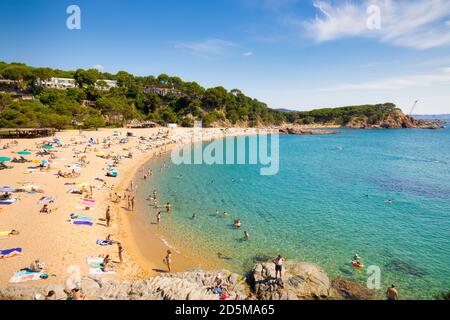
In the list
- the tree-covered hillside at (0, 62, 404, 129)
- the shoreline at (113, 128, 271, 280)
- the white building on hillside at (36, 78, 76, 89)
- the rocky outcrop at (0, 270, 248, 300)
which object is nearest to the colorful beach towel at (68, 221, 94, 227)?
the shoreline at (113, 128, 271, 280)

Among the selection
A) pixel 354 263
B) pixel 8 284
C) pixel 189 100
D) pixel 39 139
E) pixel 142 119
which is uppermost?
pixel 189 100

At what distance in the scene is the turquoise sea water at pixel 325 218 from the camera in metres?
17.0

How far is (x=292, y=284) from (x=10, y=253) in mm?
15293

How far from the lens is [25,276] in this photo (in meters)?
12.8

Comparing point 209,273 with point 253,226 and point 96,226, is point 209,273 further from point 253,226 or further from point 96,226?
point 96,226

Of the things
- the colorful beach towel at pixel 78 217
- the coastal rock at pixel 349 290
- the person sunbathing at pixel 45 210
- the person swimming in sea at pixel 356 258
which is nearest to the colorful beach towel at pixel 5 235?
the person sunbathing at pixel 45 210

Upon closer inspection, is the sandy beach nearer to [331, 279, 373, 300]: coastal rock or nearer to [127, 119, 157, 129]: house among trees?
[331, 279, 373, 300]: coastal rock

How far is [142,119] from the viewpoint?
3575 inches

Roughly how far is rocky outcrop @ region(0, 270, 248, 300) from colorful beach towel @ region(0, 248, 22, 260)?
4.33m

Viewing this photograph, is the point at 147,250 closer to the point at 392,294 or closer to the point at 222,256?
the point at 222,256

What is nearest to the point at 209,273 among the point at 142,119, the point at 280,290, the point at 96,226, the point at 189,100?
the point at 280,290

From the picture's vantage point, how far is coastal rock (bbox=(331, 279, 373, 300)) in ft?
44.2

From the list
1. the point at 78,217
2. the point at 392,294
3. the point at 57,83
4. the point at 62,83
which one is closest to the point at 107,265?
the point at 78,217

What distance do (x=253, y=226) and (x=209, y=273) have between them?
8855 mm
